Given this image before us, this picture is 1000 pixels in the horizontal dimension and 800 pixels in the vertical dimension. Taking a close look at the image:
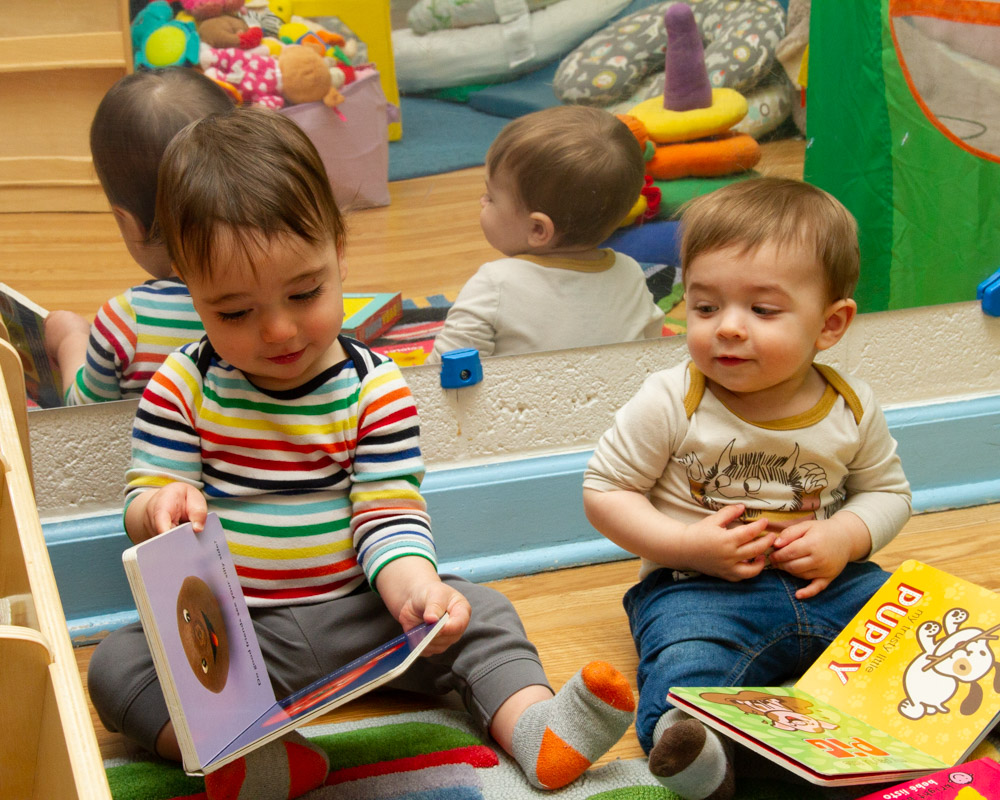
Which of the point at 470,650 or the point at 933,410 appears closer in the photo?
the point at 470,650

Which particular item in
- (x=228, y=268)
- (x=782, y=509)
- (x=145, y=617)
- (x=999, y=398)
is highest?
(x=228, y=268)

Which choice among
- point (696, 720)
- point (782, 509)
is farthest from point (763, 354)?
point (696, 720)

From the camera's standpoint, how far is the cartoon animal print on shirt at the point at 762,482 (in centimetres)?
102

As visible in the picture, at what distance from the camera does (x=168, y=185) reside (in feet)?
2.76

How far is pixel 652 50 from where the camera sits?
1.13 meters

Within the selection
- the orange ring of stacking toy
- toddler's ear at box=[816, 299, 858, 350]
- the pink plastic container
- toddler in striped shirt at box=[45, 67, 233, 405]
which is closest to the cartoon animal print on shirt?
toddler's ear at box=[816, 299, 858, 350]

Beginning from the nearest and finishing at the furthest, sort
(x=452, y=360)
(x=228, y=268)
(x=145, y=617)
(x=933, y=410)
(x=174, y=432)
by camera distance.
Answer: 1. (x=145, y=617)
2. (x=228, y=268)
3. (x=174, y=432)
4. (x=452, y=360)
5. (x=933, y=410)

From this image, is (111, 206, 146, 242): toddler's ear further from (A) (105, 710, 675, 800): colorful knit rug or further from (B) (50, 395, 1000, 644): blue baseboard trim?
(A) (105, 710, 675, 800): colorful knit rug

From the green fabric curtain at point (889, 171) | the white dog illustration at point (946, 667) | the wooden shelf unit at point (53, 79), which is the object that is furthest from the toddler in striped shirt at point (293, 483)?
the green fabric curtain at point (889, 171)

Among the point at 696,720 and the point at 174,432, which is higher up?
the point at 174,432

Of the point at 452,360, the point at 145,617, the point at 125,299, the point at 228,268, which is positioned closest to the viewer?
the point at 145,617

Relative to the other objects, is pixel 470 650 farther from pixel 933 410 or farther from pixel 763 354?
pixel 933 410

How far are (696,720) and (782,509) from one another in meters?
0.30

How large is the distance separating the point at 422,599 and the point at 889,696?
475mm
